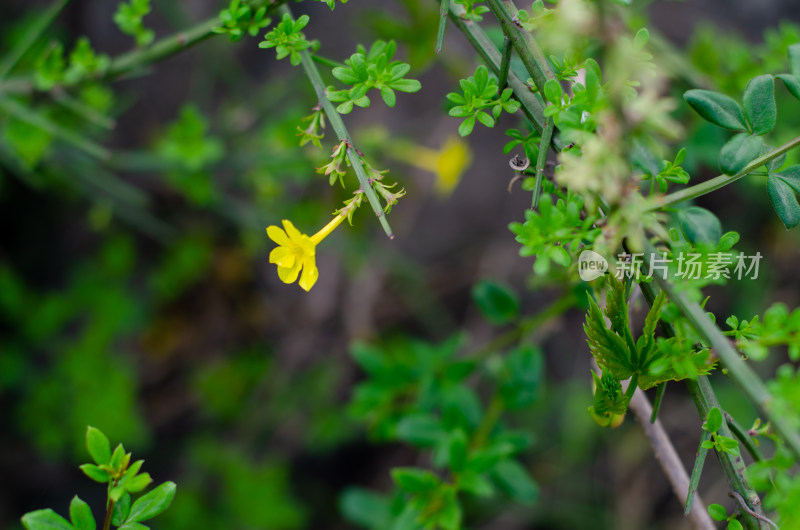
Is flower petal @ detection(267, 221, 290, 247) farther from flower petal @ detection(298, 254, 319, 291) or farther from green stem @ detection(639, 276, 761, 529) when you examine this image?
green stem @ detection(639, 276, 761, 529)

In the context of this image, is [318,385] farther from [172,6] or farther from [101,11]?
[101,11]

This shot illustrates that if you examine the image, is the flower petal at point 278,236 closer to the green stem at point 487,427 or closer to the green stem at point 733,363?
the green stem at point 733,363

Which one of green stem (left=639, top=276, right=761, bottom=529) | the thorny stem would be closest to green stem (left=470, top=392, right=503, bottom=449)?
green stem (left=639, top=276, right=761, bottom=529)

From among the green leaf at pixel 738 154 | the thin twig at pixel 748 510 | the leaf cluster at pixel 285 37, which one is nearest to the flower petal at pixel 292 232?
the leaf cluster at pixel 285 37

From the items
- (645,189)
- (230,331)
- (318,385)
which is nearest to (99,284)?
(230,331)

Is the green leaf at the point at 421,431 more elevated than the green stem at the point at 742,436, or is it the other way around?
the green stem at the point at 742,436

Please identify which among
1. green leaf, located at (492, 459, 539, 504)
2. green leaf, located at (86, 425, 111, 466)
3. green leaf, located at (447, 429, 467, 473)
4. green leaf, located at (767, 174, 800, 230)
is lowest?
green leaf, located at (492, 459, 539, 504)

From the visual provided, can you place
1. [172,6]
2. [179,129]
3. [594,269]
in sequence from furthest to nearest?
[172,6] < [179,129] < [594,269]
